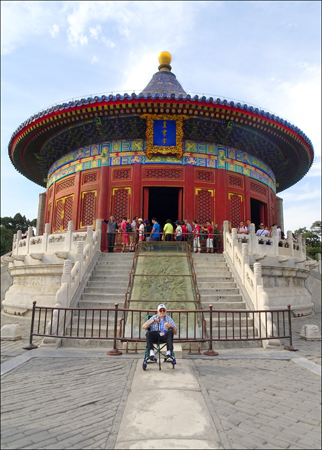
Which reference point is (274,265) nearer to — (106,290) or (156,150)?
(106,290)

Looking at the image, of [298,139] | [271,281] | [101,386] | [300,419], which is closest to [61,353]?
[101,386]

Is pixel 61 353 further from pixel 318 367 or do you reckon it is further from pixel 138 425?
pixel 318 367

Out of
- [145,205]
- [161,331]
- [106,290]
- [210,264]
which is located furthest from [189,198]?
[161,331]

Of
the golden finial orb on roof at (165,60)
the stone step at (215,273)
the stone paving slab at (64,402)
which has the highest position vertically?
the golden finial orb on roof at (165,60)

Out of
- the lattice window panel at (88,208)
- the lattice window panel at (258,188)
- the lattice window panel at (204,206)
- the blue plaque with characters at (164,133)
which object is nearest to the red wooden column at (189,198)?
the lattice window panel at (204,206)

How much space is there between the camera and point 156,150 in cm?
1423

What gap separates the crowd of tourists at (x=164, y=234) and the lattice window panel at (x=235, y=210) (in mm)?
1594

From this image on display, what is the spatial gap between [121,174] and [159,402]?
1155 centimetres

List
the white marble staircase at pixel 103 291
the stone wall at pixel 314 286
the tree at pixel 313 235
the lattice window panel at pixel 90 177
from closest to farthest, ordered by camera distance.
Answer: the white marble staircase at pixel 103 291, the lattice window panel at pixel 90 177, the stone wall at pixel 314 286, the tree at pixel 313 235

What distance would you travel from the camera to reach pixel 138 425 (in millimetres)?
3289

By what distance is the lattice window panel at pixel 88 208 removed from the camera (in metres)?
14.7

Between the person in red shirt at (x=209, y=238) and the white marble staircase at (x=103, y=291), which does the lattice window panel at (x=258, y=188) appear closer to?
the person in red shirt at (x=209, y=238)

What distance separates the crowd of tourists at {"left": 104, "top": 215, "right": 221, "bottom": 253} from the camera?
12328 mm

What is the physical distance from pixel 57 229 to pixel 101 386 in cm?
1228
